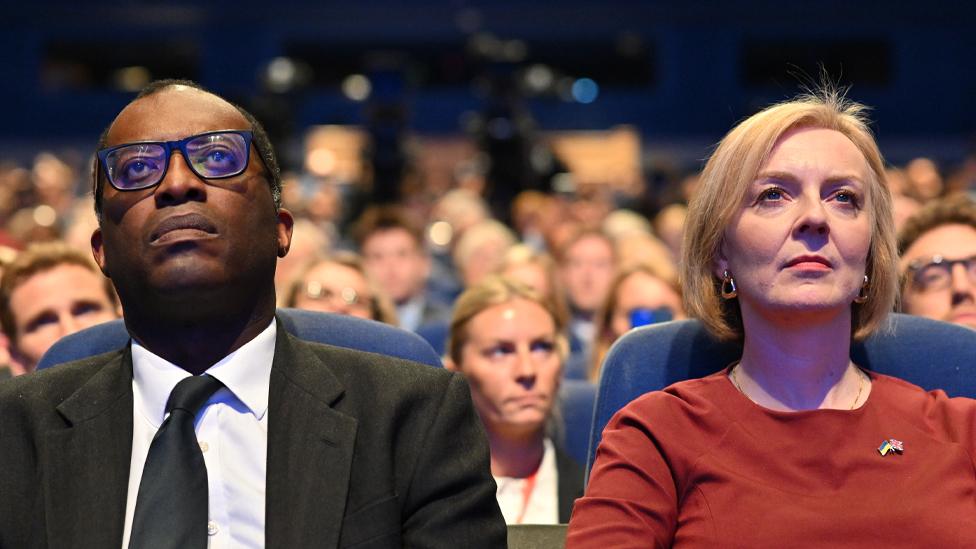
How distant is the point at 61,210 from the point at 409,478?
23.2 feet

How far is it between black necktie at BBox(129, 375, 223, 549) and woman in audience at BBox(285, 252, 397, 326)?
1.66 m

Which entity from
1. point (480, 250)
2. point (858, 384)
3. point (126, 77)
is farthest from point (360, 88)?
point (126, 77)

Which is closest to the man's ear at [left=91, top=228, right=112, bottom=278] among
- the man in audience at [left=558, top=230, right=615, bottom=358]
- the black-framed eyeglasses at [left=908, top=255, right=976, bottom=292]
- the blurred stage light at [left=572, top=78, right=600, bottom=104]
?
the black-framed eyeglasses at [left=908, top=255, right=976, bottom=292]

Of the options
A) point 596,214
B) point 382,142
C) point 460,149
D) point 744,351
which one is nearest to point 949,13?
point 460,149

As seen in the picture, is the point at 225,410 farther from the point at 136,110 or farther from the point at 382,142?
the point at 382,142

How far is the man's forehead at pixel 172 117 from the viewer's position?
1677 mm

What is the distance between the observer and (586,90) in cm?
1379

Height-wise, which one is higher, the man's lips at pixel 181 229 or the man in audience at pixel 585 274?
the man's lips at pixel 181 229

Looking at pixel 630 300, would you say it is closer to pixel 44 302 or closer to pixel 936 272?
pixel 936 272

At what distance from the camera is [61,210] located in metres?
8.17

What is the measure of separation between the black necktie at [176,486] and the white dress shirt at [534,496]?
1.29 metres

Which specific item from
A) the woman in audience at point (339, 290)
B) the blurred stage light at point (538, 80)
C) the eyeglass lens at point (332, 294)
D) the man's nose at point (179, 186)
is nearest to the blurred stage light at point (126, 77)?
the blurred stage light at point (538, 80)

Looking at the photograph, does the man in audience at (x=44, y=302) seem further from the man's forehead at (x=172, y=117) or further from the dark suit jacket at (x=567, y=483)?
the man's forehead at (x=172, y=117)

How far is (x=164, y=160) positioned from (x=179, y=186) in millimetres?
47
